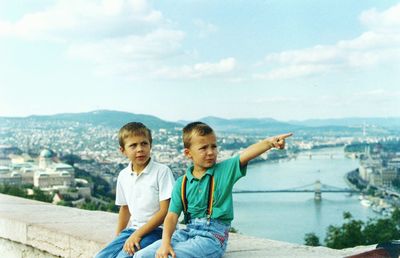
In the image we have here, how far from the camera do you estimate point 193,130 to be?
219cm

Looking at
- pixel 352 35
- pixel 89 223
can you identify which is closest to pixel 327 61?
pixel 352 35

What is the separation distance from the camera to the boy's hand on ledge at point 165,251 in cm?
204

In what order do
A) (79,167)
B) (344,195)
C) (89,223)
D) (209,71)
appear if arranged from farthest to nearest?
1. (209,71)
2. (344,195)
3. (79,167)
4. (89,223)

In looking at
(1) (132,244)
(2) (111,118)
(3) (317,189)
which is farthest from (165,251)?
(3) (317,189)

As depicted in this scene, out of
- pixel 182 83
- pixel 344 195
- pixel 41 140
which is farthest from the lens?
pixel 182 83

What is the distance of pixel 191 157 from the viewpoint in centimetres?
219

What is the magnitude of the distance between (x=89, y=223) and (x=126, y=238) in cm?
74

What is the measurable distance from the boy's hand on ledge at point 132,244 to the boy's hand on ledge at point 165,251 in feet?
0.74

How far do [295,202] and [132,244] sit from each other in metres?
49.3

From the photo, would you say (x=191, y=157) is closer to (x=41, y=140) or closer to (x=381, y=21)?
(x=41, y=140)

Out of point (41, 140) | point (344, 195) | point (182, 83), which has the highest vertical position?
point (182, 83)

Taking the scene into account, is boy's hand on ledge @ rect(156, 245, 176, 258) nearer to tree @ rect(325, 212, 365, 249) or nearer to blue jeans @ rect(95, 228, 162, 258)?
blue jeans @ rect(95, 228, 162, 258)

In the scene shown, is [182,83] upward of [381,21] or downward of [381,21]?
downward

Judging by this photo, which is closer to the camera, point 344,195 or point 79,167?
point 79,167
